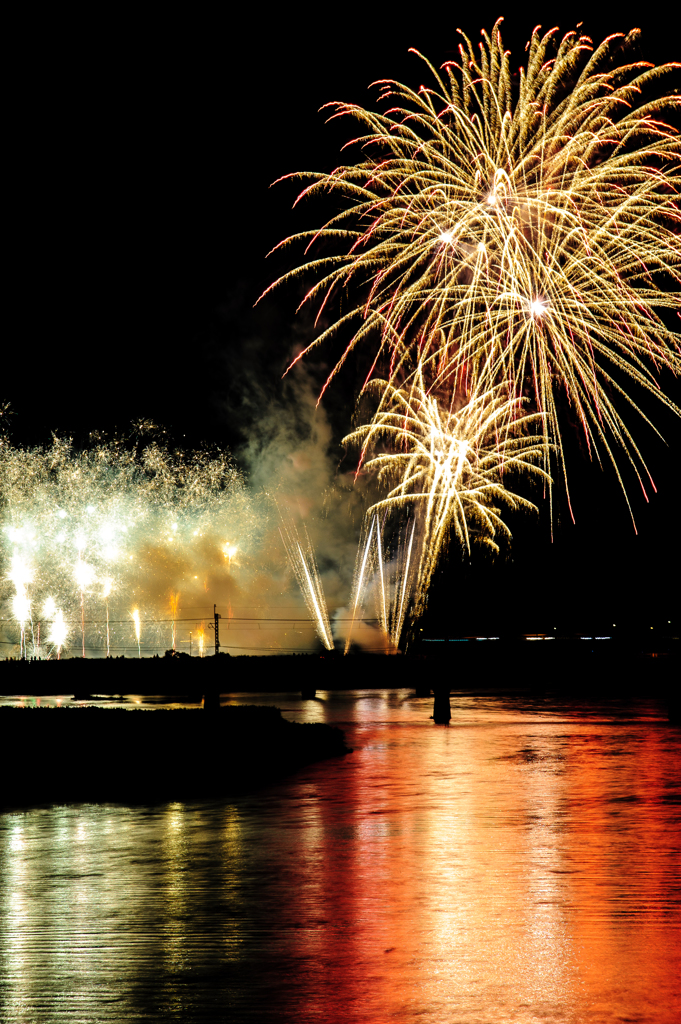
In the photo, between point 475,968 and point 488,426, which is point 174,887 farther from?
point 488,426

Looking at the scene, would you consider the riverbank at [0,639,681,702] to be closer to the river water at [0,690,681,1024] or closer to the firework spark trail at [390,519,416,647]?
the firework spark trail at [390,519,416,647]

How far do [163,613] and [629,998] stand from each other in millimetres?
74171

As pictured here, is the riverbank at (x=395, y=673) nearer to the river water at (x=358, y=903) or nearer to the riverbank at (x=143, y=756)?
the riverbank at (x=143, y=756)

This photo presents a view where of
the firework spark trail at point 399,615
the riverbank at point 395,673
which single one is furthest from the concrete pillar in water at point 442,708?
the firework spark trail at point 399,615

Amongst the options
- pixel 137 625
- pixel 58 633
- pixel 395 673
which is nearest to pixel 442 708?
pixel 395 673

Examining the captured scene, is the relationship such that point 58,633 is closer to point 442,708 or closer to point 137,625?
point 137,625

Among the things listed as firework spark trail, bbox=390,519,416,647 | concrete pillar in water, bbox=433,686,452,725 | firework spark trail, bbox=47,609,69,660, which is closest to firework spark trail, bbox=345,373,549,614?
concrete pillar in water, bbox=433,686,452,725

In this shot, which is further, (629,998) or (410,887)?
(410,887)

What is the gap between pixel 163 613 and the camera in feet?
256

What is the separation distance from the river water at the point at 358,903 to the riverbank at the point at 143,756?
0.70 m

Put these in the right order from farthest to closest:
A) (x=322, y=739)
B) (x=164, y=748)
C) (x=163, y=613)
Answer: (x=163, y=613)
(x=322, y=739)
(x=164, y=748)

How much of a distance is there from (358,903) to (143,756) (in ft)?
27.5

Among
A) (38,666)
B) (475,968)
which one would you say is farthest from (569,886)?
(38,666)

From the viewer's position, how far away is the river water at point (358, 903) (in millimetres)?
5633
